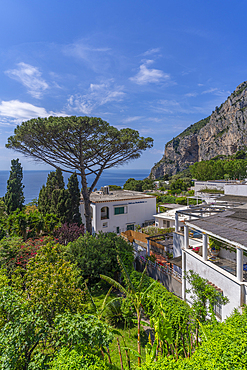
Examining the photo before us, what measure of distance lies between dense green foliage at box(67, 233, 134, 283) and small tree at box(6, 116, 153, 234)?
22.7 ft

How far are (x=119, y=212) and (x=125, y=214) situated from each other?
1240mm

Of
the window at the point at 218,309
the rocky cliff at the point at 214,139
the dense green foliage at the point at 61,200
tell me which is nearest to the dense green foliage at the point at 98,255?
the window at the point at 218,309

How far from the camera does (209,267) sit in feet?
28.0

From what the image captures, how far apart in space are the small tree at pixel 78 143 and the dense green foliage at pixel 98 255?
692 cm

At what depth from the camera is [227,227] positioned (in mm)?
A: 8242

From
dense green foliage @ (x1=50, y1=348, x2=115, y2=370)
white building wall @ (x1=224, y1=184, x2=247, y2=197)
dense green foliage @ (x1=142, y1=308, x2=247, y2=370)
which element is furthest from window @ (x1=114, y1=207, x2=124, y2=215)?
dense green foliage @ (x1=142, y1=308, x2=247, y2=370)

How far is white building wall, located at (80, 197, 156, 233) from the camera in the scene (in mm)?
29047

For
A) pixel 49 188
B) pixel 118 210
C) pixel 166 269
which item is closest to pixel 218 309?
pixel 166 269

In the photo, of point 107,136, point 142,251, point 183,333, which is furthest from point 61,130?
point 183,333

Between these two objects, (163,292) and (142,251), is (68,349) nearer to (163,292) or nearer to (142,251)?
(163,292)

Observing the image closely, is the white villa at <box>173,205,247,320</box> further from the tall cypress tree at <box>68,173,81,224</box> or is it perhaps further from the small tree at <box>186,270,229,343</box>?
the tall cypress tree at <box>68,173,81,224</box>

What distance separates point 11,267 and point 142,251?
9961mm

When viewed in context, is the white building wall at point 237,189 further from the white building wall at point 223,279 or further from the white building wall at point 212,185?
the white building wall at point 212,185

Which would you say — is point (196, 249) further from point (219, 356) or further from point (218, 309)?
point (219, 356)
